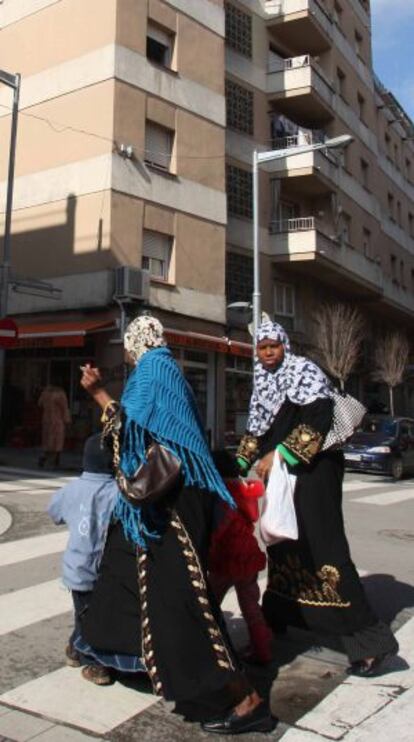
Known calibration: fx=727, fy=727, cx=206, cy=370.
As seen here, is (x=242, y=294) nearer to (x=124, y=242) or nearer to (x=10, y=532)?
(x=124, y=242)

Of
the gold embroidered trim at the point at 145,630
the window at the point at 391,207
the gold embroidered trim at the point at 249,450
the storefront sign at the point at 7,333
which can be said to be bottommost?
the gold embroidered trim at the point at 145,630

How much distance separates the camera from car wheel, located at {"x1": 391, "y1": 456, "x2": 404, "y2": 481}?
16766 millimetres

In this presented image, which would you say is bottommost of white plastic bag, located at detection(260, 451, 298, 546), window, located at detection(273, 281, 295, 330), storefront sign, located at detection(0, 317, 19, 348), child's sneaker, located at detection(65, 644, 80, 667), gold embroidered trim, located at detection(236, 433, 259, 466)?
child's sneaker, located at detection(65, 644, 80, 667)

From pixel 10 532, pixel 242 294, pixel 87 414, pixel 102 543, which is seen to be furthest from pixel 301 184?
pixel 102 543

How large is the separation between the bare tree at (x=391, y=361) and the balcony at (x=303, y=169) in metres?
8.17

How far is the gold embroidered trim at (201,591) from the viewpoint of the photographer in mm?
3111

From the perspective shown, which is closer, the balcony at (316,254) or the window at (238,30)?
the window at (238,30)

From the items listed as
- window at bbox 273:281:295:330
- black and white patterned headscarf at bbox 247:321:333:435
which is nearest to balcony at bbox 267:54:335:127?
window at bbox 273:281:295:330

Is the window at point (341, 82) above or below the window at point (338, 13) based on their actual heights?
below

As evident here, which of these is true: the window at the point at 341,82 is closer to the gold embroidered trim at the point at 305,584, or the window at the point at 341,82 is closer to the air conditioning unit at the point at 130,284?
the air conditioning unit at the point at 130,284

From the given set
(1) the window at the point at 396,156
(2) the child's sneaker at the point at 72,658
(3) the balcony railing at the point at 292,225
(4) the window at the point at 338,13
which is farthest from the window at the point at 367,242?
(2) the child's sneaker at the point at 72,658

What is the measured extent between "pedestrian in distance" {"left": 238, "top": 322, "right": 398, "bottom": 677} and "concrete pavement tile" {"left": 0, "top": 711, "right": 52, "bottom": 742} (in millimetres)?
1511

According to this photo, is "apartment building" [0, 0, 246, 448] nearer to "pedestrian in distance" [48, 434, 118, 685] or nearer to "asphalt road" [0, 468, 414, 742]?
"asphalt road" [0, 468, 414, 742]

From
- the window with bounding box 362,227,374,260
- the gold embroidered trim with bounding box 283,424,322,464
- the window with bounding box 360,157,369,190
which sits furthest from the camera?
the window with bounding box 360,157,369,190
